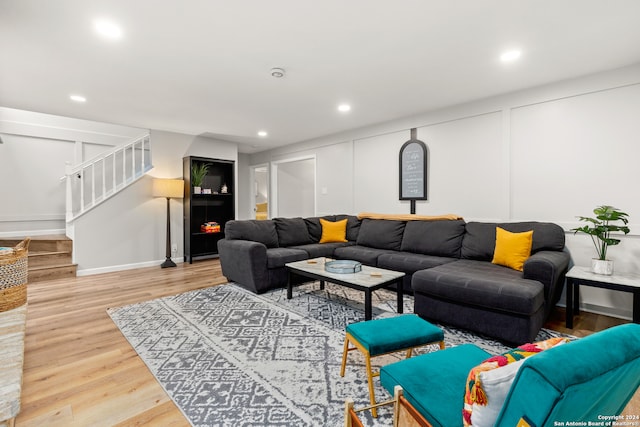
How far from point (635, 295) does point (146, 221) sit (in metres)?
6.24

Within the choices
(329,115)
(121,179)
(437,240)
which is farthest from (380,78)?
(121,179)

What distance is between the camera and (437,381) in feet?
3.88

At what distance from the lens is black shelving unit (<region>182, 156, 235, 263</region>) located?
18.4ft

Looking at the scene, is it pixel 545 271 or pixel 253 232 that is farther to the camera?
pixel 253 232

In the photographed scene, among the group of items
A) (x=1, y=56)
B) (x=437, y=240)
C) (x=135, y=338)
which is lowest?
(x=135, y=338)

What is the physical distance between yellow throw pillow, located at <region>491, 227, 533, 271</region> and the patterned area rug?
68 centimetres

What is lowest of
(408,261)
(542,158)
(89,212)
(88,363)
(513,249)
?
(88,363)

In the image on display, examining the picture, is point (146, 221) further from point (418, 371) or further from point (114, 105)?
point (418, 371)

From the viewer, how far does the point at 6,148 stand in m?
4.69

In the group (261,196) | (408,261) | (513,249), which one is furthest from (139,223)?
(513,249)

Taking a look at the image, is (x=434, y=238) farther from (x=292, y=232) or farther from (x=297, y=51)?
(x=297, y=51)

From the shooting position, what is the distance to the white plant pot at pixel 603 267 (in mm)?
2629

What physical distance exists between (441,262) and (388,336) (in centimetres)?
204

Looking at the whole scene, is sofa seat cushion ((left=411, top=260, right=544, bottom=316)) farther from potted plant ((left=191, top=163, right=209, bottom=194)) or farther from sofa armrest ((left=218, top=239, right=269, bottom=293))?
potted plant ((left=191, top=163, right=209, bottom=194))
